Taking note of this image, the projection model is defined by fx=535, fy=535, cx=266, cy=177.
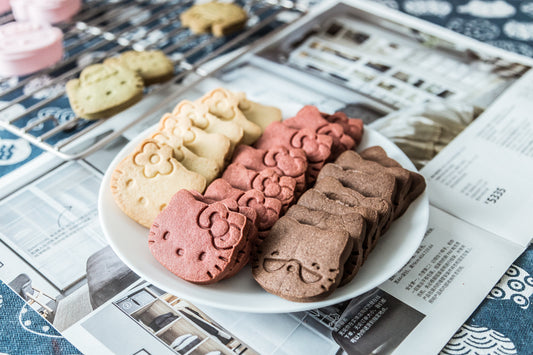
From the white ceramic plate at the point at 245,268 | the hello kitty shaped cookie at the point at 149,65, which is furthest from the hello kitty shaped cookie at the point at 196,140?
the hello kitty shaped cookie at the point at 149,65

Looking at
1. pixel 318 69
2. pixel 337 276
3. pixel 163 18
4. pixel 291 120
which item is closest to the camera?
pixel 337 276

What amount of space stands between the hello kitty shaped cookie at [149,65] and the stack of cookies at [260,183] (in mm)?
223

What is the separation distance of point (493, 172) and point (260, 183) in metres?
0.42

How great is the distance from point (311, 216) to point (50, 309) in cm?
34

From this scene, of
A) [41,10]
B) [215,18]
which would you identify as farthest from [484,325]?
[41,10]

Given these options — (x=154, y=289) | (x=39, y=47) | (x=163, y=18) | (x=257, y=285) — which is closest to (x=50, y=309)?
(x=154, y=289)

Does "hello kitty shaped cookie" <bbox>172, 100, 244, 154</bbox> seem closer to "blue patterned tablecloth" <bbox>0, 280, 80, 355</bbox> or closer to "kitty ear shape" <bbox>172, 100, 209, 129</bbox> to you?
"kitty ear shape" <bbox>172, 100, 209, 129</bbox>

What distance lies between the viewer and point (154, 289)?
680 mm

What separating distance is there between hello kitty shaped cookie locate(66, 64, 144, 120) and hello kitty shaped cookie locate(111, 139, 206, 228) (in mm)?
239

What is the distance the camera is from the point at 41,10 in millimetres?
1080

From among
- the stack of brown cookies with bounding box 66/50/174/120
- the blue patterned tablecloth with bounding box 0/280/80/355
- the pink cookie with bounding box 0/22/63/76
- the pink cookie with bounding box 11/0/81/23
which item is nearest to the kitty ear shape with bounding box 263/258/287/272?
the blue patterned tablecloth with bounding box 0/280/80/355

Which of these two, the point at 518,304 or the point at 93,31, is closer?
the point at 518,304

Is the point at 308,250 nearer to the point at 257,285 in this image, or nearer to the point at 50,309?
the point at 257,285

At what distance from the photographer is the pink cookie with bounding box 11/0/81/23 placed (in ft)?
3.53
